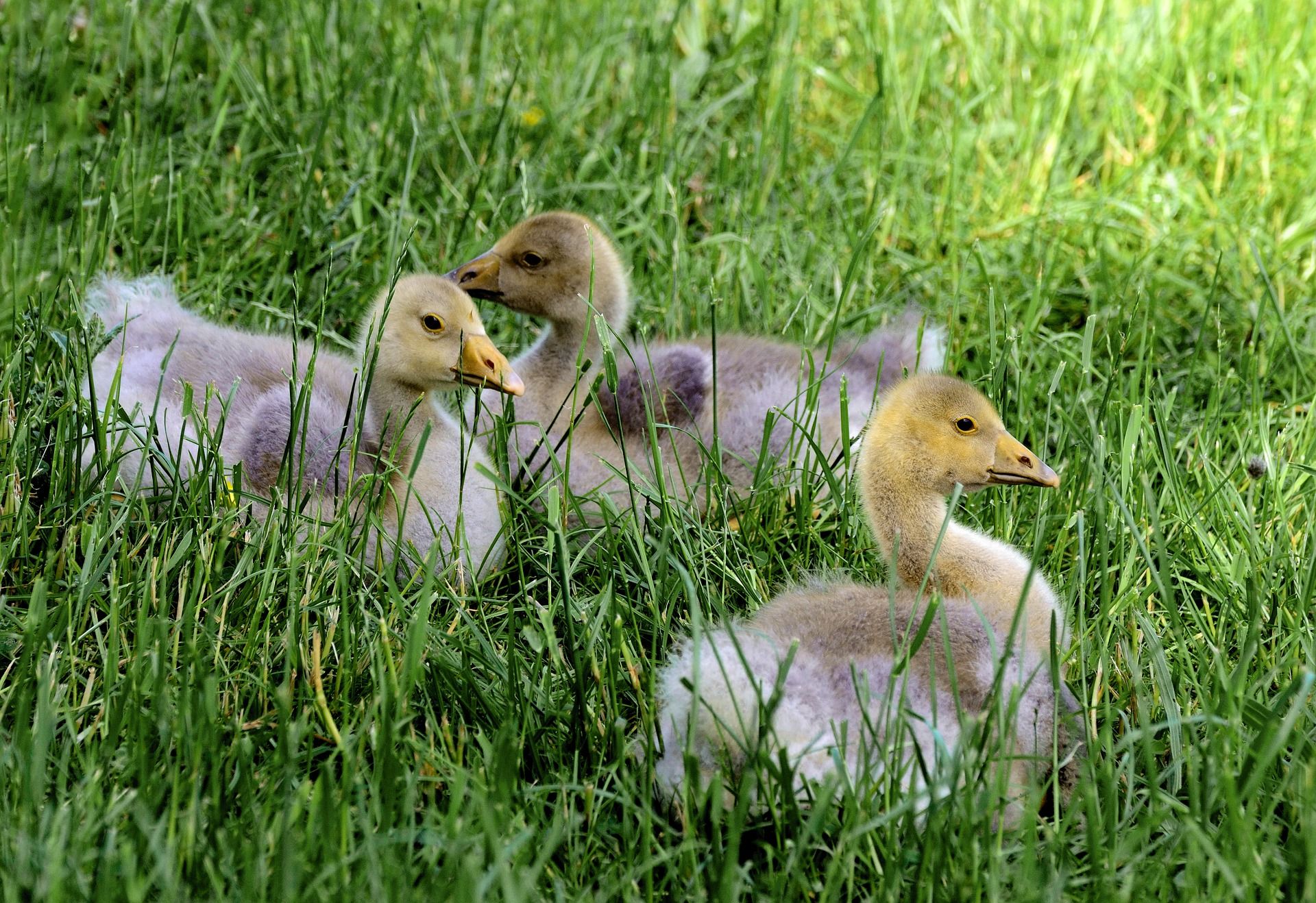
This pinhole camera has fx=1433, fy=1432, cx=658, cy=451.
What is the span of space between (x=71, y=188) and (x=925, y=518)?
2985mm

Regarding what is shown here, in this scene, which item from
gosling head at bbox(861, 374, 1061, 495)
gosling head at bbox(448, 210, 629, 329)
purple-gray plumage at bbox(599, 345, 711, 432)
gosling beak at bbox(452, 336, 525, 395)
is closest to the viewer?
gosling head at bbox(861, 374, 1061, 495)

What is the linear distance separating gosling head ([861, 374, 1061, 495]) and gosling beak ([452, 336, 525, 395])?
35.7 inches

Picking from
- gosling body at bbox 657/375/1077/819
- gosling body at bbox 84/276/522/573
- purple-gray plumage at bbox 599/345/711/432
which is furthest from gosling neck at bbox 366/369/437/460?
gosling body at bbox 657/375/1077/819

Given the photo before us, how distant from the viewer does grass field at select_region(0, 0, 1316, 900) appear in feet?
7.70

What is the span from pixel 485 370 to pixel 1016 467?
1288 mm

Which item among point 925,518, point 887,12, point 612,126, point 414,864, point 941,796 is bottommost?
point 414,864

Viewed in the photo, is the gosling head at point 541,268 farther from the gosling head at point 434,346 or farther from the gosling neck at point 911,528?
the gosling neck at point 911,528

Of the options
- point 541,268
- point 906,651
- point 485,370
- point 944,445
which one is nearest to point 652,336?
point 541,268

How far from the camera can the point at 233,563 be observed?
3264mm

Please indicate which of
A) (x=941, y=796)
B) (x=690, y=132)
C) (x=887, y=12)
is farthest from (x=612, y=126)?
(x=941, y=796)

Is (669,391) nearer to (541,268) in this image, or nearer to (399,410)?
(541,268)

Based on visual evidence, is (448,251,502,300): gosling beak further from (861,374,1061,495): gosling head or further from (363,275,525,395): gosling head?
(861,374,1061,495): gosling head

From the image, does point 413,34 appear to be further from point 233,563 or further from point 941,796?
point 941,796

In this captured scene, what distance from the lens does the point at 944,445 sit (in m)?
3.09
